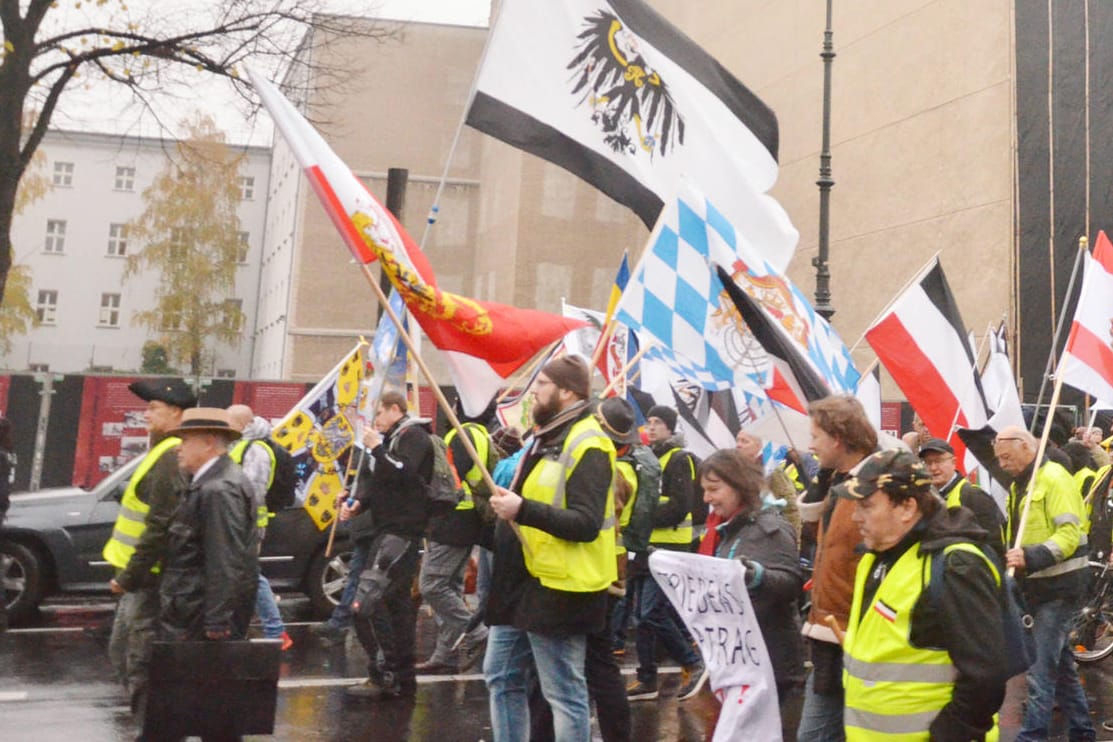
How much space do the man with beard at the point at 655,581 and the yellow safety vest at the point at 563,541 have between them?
2640 mm

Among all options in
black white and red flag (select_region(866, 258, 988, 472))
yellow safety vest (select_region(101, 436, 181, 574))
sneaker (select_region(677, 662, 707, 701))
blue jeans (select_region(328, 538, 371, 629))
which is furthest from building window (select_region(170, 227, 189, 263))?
yellow safety vest (select_region(101, 436, 181, 574))

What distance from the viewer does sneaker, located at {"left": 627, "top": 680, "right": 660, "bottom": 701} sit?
26.8 ft

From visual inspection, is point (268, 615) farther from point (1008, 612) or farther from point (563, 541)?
point (1008, 612)

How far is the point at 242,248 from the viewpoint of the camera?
60.5 meters

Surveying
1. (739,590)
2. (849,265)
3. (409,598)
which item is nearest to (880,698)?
(739,590)

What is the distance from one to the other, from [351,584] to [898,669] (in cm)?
688

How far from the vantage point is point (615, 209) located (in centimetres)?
4109

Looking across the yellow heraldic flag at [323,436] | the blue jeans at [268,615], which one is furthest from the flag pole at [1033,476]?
the yellow heraldic flag at [323,436]

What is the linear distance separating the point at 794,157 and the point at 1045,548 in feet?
88.7

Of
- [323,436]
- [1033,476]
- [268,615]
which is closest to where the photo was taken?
[1033,476]

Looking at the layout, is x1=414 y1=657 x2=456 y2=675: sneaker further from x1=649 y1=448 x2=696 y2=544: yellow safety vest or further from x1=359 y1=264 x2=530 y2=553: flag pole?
x1=359 y1=264 x2=530 y2=553: flag pole

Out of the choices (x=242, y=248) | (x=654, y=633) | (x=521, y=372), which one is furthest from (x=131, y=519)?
(x=242, y=248)

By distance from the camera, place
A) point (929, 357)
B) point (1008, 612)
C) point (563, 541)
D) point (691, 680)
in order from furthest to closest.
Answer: point (691, 680)
point (929, 357)
point (563, 541)
point (1008, 612)

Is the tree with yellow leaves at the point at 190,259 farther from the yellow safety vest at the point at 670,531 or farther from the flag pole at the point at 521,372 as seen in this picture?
the yellow safety vest at the point at 670,531
